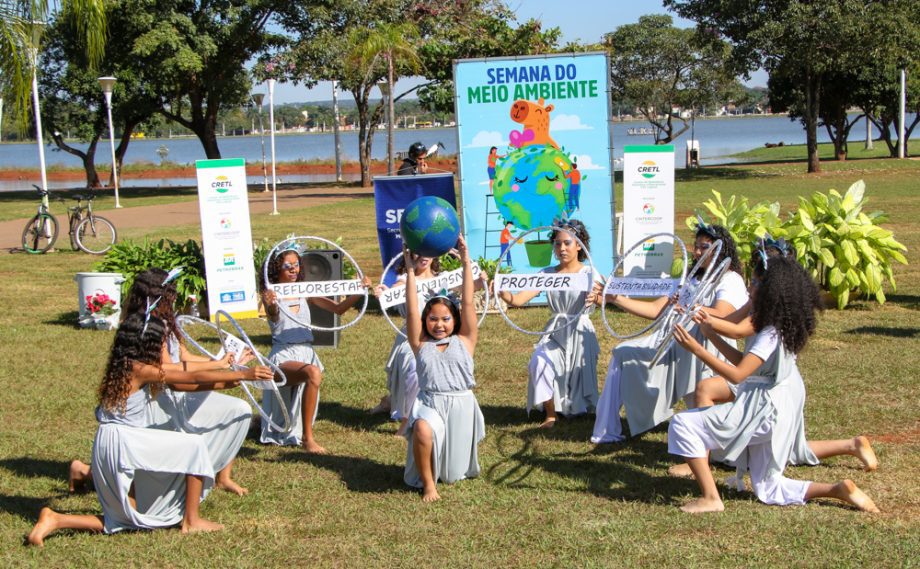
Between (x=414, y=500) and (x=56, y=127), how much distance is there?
37052 mm

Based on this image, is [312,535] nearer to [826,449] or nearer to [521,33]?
[826,449]

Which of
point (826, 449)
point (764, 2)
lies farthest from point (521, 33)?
point (826, 449)

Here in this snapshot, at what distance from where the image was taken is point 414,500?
6.32m

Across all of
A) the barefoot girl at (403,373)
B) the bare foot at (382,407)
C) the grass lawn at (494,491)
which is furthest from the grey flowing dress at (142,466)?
the bare foot at (382,407)

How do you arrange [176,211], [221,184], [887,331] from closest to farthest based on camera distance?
[887,331] < [221,184] < [176,211]

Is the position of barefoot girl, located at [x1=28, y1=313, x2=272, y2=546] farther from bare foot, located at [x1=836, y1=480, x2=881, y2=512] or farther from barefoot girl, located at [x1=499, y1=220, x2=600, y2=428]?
bare foot, located at [x1=836, y1=480, x2=881, y2=512]

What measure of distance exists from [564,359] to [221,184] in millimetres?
6054

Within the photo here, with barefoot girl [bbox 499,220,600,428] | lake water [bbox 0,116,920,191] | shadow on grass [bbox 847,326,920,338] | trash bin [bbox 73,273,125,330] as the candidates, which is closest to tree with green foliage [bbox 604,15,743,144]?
lake water [bbox 0,116,920,191]

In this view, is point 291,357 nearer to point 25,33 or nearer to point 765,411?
point 765,411

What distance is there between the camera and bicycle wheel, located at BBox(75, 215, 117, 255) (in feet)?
64.0

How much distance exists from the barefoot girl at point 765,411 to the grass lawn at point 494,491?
0.14 m

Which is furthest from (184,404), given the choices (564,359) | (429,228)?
(564,359)

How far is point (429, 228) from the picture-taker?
246 inches

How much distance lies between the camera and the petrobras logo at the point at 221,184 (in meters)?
12.2
